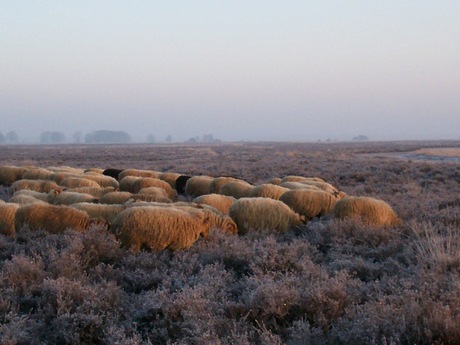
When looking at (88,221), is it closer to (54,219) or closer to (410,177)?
(54,219)

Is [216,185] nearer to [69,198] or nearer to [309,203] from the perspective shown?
[309,203]

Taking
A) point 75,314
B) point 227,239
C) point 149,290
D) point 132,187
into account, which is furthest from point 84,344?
point 132,187

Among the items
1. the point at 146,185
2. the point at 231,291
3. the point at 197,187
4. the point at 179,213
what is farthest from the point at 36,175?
the point at 231,291

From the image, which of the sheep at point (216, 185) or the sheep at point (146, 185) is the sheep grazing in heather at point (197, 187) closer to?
the sheep at point (216, 185)

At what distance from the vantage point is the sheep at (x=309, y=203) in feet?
32.9

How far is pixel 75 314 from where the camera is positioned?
4371mm

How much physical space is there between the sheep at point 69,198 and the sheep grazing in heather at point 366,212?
5.27m

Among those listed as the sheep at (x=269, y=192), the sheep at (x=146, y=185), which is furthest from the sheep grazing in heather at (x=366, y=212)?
the sheep at (x=146, y=185)

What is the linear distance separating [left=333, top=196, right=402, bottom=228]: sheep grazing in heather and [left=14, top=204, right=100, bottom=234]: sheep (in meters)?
4.79

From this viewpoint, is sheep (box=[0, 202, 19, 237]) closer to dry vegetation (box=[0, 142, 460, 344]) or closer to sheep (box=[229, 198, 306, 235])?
dry vegetation (box=[0, 142, 460, 344])

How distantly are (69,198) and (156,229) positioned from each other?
161 inches

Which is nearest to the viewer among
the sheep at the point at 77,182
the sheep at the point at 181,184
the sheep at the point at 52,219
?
the sheep at the point at 52,219

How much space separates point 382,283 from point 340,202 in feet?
13.4

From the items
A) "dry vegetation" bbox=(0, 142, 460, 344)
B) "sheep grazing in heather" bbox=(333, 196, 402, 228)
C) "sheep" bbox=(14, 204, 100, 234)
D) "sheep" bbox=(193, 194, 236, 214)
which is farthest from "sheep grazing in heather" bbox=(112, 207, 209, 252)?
"sheep grazing in heather" bbox=(333, 196, 402, 228)
